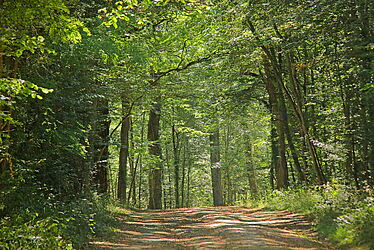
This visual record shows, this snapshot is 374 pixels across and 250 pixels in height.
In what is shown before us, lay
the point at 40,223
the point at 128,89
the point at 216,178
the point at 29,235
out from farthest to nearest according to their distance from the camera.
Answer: the point at 216,178 → the point at 128,89 → the point at 40,223 → the point at 29,235

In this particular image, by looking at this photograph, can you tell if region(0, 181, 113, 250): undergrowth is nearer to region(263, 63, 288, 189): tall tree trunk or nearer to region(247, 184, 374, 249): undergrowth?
region(247, 184, 374, 249): undergrowth

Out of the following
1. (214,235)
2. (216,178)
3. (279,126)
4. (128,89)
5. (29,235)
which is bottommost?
(214,235)

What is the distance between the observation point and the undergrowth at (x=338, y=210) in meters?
7.61

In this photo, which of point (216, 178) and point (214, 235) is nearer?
point (214, 235)

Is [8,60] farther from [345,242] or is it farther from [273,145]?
[273,145]

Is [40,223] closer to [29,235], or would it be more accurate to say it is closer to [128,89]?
[29,235]

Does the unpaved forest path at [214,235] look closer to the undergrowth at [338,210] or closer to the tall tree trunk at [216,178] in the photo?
the undergrowth at [338,210]

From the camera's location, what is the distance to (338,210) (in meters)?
10.3

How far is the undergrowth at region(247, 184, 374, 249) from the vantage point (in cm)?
761

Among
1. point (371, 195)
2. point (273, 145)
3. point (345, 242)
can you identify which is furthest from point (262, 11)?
point (273, 145)

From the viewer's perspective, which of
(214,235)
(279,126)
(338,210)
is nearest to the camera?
(214,235)

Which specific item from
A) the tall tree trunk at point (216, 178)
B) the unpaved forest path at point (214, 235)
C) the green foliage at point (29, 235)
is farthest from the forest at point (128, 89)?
the tall tree trunk at point (216, 178)

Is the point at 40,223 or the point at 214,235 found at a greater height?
the point at 40,223

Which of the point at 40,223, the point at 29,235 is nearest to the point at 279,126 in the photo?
the point at 40,223
